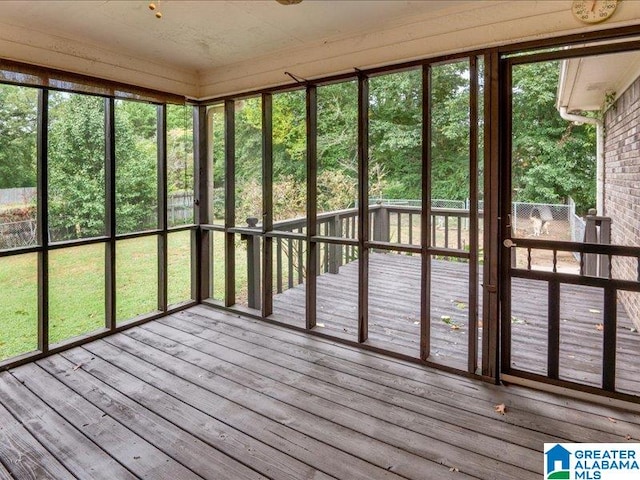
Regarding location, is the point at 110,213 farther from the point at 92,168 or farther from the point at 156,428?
the point at 156,428

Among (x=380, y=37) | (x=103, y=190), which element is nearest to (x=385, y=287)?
(x=380, y=37)

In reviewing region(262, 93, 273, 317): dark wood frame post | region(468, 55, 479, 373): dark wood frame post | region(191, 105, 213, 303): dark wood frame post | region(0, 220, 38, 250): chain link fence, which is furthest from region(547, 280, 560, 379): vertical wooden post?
region(0, 220, 38, 250): chain link fence

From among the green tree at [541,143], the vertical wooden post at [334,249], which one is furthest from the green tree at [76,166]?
the green tree at [541,143]

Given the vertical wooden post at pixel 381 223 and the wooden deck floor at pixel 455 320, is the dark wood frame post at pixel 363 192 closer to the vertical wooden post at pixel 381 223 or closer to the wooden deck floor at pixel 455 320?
the wooden deck floor at pixel 455 320

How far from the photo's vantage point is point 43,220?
316 centimetres

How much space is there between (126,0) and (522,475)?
3.48 m

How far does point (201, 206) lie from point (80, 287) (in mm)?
1447

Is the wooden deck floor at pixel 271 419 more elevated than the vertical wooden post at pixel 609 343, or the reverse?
the vertical wooden post at pixel 609 343

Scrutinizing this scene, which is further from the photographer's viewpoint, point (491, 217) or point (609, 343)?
point (491, 217)

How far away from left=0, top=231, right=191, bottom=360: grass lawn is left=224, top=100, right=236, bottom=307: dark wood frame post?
51 cm

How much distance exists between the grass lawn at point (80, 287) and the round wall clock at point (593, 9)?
383 cm

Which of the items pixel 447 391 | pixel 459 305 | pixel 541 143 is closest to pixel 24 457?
pixel 447 391

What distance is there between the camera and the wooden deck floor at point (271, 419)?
1.95m

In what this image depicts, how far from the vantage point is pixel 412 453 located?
2.03m
